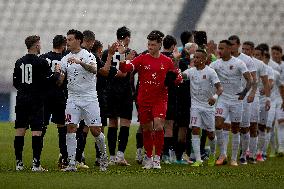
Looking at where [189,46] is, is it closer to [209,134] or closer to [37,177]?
[209,134]

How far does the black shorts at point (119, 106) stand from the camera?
1500 cm

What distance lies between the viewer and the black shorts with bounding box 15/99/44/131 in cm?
1271

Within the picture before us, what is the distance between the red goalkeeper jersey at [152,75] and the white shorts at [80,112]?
4.22ft

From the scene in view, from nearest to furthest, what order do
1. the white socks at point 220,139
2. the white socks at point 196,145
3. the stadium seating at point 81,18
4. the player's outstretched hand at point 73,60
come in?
the player's outstretched hand at point 73,60 → the white socks at point 196,145 → the white socks at point 220,139 → the stadium seating at point 81,18

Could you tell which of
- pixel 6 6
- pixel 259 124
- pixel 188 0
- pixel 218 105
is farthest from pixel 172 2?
pixel 218 105

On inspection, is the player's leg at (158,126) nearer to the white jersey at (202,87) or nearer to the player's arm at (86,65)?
the player's arm at (86,65)

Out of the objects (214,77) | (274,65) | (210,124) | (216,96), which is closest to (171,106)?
(210,124)

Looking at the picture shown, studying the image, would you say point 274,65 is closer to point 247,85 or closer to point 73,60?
point 247,85

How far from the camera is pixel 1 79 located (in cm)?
3825

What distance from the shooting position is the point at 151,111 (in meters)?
13.5

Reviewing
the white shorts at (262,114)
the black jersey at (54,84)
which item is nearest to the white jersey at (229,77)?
the white shorts at (262,114)

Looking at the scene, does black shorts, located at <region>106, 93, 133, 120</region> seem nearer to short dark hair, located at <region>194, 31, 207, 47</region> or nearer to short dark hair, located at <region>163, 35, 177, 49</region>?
short dark hair, located at <region>163, 35, 177, 49</region>

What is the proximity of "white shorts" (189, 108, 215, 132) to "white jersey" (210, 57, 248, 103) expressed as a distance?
0.52 m

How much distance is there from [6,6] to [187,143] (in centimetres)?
2672
